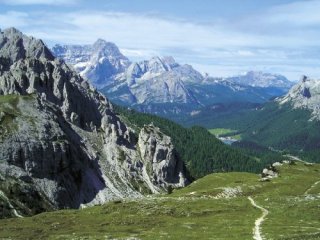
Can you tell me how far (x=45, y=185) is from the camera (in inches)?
6540

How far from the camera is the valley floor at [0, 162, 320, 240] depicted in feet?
276

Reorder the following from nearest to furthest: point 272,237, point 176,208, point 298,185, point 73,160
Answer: point 272,237, point 176,208, point 298,185, point 73,160

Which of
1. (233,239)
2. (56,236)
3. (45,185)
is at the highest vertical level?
(233,239)

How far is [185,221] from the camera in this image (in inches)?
3947

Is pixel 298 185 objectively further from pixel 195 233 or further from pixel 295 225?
pixel 195 233

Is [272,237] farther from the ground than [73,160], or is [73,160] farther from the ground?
[272,237]

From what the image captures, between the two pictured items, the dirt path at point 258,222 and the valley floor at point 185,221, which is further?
the valley floor at point 185,221

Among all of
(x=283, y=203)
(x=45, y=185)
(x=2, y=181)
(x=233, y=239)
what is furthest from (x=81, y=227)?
(x=45, y=185)

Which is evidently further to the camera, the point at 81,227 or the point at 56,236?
the point at 81,227

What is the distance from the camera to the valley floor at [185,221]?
84.0 m

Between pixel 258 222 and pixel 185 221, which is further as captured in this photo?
pixel 185 221

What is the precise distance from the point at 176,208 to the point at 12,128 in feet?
260

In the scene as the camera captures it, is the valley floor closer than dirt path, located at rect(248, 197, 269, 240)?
No

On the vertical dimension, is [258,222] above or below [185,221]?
above
